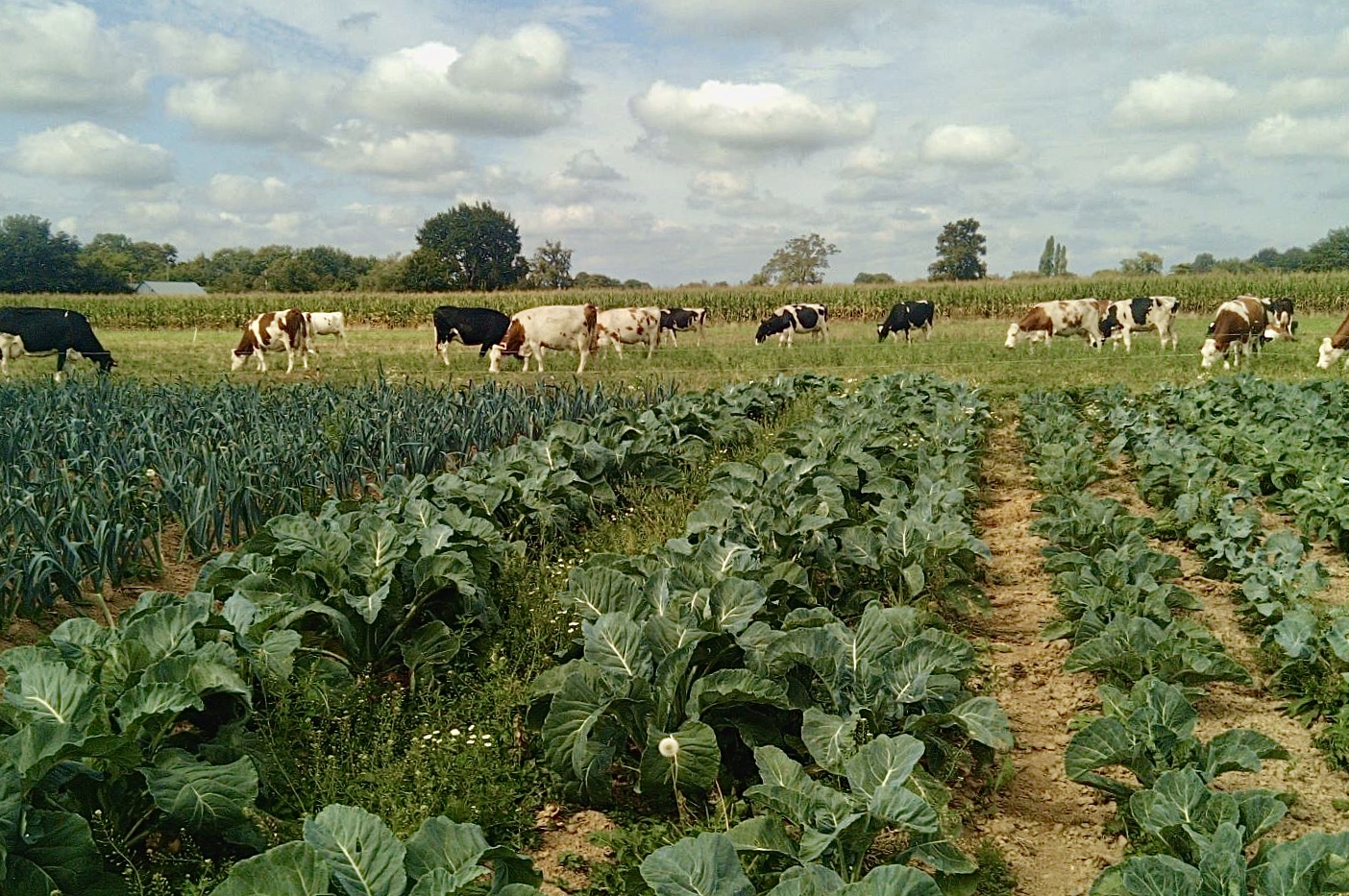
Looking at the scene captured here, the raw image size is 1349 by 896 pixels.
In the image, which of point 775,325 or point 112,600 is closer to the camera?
point 112,600

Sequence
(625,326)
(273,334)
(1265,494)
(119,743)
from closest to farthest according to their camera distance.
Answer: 1. (119,743)
2. (1265,494)
3. (273,334)
4. (625,326)

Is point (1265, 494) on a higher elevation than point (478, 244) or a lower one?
lower

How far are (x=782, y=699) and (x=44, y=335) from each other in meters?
20.4

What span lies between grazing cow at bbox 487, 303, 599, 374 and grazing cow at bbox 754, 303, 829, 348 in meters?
8.57


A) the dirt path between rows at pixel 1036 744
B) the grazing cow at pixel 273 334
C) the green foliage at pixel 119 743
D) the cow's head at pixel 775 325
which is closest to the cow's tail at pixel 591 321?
the grazing cow at pixel 273 334

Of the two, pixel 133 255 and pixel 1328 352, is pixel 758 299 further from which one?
pixel 133 255

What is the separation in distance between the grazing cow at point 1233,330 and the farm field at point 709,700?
47.1 ft

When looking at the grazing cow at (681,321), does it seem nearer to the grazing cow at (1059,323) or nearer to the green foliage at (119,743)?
the grazing cow at (1059,323)

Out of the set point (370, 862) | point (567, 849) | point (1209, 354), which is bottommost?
point (567, 849)

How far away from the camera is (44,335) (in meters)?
18.7

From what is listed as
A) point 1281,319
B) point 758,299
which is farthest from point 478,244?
point 1281,319

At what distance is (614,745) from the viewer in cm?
348

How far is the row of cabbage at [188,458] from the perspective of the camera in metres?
5.12

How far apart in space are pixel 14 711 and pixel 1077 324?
2661cm
